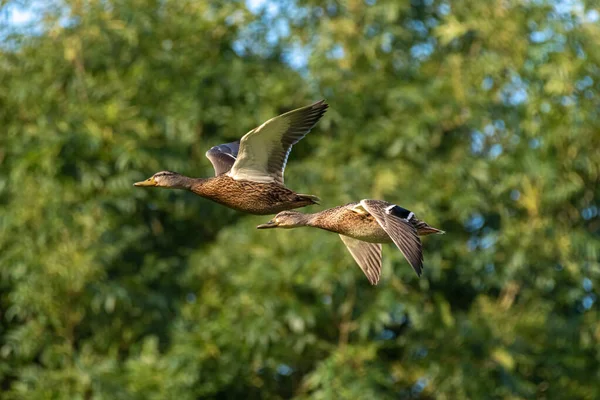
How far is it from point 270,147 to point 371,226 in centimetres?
83

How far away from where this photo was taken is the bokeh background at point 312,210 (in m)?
12.0

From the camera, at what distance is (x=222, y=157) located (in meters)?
9.02

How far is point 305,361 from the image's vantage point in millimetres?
12344

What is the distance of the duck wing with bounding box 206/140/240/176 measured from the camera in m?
8.70

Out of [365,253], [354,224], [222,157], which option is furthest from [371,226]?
[222,157]

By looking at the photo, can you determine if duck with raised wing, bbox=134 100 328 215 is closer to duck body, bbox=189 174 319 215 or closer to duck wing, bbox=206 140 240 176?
duck body, bbox=189 174 319 215

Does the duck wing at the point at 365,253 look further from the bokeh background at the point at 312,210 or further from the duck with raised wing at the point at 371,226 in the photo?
the bokeh background at the point at 312,210

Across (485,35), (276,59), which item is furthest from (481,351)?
(276,59)

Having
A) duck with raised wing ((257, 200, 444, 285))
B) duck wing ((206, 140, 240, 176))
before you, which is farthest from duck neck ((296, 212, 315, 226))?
duck wing ((206, 140, 240, 176))

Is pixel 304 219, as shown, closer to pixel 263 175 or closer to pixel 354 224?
pixel 263 175

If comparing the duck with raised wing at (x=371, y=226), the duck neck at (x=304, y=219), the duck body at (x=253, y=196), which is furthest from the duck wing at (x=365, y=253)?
the duck body at (x=253, y=196)

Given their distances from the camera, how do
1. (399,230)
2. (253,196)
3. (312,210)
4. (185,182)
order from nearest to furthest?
(399,230) < (253,196) < (185,182) < (312,210)

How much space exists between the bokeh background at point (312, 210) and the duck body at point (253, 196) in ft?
11.5

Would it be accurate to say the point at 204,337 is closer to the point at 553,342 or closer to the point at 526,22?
the point at 553,342
